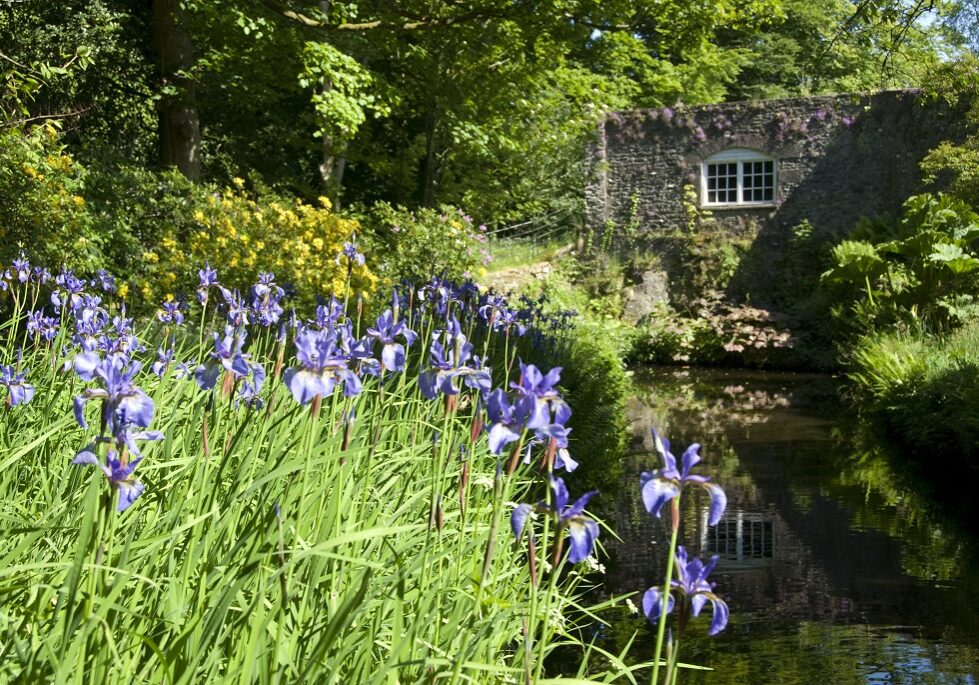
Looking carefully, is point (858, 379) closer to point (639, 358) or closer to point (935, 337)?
point (935, 337)

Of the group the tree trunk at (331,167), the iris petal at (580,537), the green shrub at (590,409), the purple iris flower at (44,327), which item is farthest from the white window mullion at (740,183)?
the iris petal at (580,537)

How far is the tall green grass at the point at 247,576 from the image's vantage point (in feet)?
4.92

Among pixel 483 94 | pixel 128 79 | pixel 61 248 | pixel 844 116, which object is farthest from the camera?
pixel 844 116

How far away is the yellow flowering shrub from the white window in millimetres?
9685

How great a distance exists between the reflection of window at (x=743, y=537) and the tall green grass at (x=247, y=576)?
2.72 metres

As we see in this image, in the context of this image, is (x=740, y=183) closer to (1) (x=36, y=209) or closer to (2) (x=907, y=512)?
(2) (x=907, y=512)

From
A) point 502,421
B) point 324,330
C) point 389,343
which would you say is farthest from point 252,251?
point 502,421

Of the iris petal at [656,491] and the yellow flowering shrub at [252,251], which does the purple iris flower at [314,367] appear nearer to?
the iris petal at [656,491]

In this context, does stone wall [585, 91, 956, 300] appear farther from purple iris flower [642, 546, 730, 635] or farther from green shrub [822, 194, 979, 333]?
purple iris flower [642, 546, 730, 635]

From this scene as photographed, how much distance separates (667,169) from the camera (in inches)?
711

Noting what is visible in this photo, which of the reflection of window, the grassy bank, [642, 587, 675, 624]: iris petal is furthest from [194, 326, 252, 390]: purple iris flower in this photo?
the grassy bank

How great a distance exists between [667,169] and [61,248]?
1213 centimetres

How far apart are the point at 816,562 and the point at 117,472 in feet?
14.6

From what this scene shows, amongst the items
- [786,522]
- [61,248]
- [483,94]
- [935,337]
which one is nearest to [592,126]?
[483,94]
